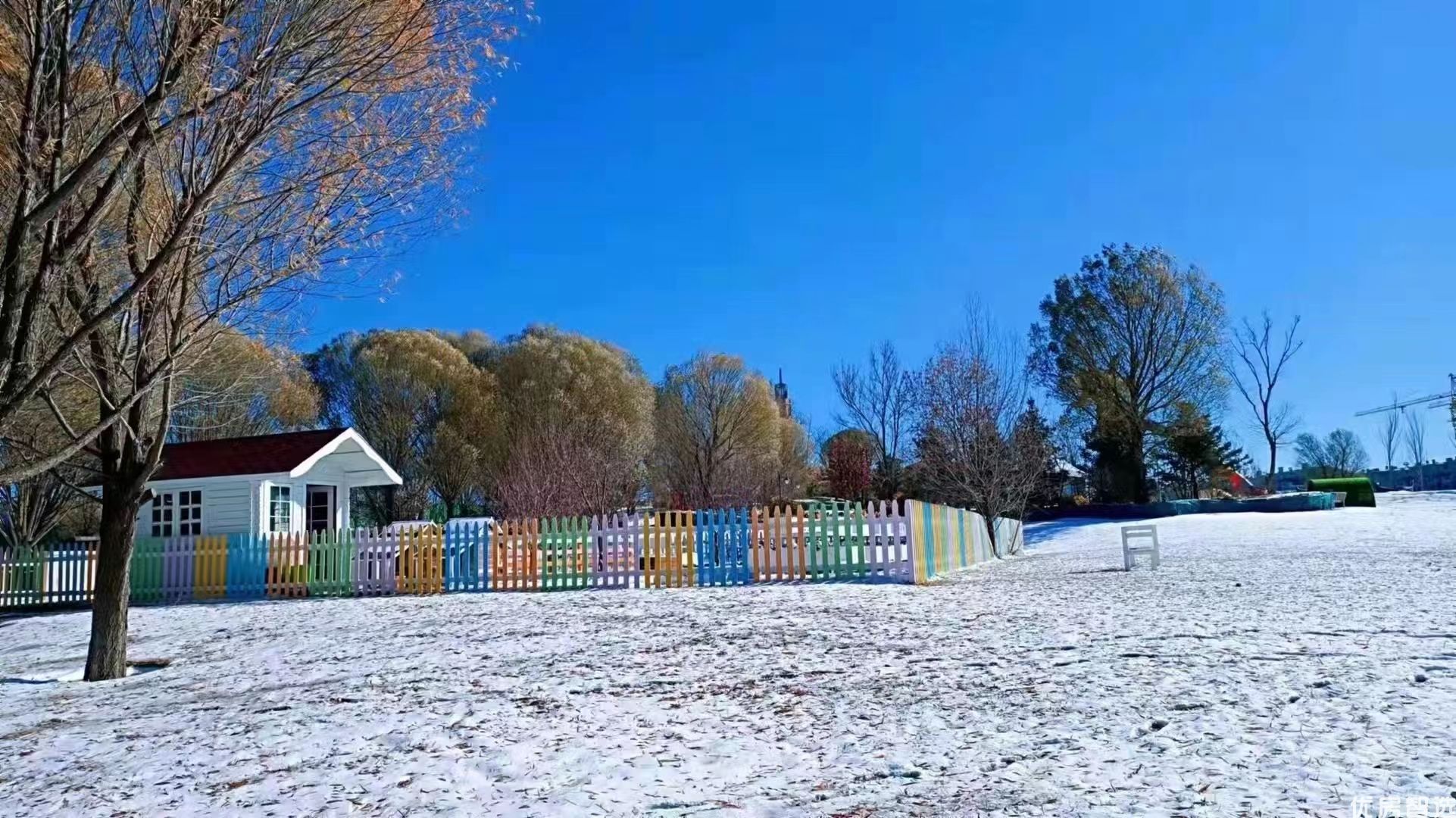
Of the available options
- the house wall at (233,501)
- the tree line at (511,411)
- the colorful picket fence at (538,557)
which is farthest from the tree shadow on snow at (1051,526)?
the house wall at (233,501)

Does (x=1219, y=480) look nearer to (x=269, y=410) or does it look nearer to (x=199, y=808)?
(x=269, y=410)

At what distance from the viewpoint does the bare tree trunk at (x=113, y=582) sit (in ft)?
27.4

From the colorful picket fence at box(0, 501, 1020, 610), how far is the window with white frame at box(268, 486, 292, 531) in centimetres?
226

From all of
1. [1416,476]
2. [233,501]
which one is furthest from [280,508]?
[1416,476]

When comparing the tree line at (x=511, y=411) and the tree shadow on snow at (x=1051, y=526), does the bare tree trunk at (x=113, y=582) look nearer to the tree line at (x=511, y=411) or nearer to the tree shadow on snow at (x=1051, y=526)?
the tree shadow on snow at (x=1051, y=526)

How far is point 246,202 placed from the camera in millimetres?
7219

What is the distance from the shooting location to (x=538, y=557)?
45.9 ft

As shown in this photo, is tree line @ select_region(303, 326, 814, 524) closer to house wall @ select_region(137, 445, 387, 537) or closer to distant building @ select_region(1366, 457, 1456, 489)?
house wall @ select_region(137, 445, 387, 537)

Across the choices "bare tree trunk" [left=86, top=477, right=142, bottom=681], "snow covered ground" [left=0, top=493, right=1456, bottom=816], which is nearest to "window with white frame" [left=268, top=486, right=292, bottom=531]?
"snow covered ground" [left=0, top=493, right=1456, bottom=816]

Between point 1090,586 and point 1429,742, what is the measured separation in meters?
7.53

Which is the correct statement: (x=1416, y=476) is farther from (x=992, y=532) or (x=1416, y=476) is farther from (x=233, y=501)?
(x=233, y=501)

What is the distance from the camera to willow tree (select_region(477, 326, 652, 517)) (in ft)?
96.6

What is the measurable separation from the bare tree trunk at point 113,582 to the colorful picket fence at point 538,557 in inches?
231

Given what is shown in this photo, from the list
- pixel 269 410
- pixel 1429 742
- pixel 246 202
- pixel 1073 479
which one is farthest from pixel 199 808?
pixel 1073 479
